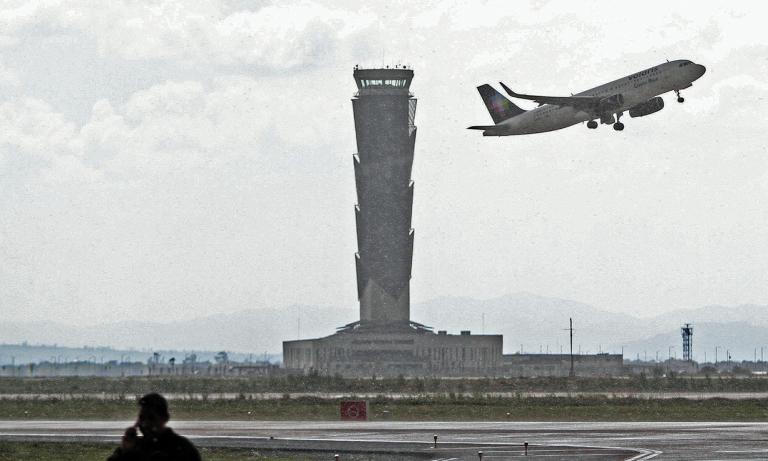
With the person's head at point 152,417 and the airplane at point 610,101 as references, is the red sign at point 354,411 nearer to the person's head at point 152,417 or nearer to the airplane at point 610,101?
the airplane at point 610,101

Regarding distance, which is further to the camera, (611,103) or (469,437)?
(611,103)

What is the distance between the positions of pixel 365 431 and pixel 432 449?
14697 mm

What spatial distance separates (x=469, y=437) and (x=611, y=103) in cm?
4468

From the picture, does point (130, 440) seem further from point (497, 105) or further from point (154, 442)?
point (497, 105)

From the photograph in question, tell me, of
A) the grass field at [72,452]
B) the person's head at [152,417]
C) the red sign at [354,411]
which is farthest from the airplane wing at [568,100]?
the person's head at [152,417]

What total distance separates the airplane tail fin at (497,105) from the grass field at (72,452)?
74.9m

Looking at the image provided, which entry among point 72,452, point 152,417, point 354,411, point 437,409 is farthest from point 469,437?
point 152,417

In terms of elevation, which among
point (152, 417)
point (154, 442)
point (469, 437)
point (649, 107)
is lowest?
point (469, 437)

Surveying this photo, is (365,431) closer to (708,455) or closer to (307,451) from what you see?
(307,451)

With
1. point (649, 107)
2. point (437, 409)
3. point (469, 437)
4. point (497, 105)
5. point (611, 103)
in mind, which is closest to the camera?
point (469, 437)

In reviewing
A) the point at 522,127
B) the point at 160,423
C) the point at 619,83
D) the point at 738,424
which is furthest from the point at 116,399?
the point at 160,423

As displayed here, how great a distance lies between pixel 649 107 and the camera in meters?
102

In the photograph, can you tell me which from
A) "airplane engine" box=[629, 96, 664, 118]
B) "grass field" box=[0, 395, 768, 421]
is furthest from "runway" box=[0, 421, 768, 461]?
"airplane engine" box=[629, 96, 664, 118]

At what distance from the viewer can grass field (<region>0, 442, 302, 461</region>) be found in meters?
52.9
